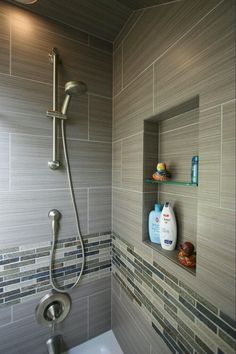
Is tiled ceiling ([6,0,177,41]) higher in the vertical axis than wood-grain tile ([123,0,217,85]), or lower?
higher

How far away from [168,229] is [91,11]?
4.26 ft

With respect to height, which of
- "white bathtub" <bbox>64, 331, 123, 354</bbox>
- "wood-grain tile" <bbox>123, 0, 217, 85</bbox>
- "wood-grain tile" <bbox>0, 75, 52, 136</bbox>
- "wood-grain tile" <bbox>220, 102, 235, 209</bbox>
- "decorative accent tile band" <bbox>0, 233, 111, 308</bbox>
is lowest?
"white bathtub" <bbox>64, 331, 123, 354</bbox>

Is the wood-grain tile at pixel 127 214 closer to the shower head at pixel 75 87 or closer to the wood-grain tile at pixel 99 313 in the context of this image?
the wood-grain tile at pixel 99 313

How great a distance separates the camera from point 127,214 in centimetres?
111

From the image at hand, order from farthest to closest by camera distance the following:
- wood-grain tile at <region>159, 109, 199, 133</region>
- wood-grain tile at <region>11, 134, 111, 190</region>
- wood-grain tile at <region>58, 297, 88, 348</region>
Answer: wood-grain tile at <region>58, 297, 88, 348</region> < wood-grain tile at <region>11, 134, 111, 190</region> < wood-grain tile at <region>159, 109, 199, 133</region>

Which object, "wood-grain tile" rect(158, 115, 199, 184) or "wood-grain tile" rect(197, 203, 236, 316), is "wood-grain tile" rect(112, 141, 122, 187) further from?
"wood-grain tile" rect(197, 203, 236, 316)

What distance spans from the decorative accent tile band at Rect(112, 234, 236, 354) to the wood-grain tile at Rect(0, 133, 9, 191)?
798mm

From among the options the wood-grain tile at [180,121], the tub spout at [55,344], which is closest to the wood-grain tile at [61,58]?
the wood-grain tile at [180,121]

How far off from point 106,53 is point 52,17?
0.38m

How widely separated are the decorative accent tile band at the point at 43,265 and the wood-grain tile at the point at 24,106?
706 millimetres

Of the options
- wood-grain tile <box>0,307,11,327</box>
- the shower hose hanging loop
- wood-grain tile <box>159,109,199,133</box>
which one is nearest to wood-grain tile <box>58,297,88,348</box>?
the shower hose hanging loop

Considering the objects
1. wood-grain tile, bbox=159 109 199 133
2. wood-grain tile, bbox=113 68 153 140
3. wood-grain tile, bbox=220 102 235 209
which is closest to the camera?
wood-grain tile, bbox=220 102 235 209

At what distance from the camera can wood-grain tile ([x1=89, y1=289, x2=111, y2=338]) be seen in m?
1.25

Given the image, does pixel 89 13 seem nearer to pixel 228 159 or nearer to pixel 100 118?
pixel 100 118
